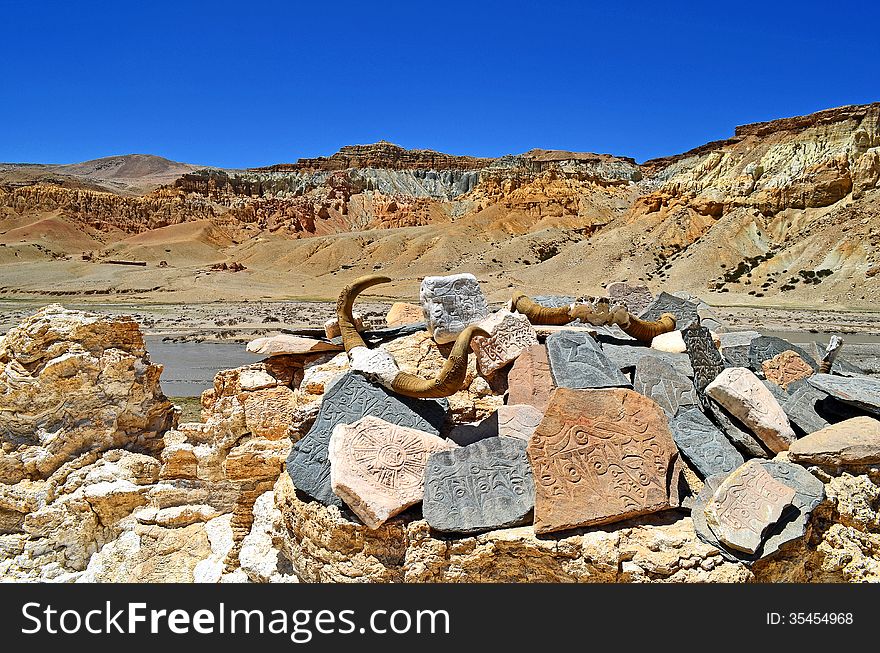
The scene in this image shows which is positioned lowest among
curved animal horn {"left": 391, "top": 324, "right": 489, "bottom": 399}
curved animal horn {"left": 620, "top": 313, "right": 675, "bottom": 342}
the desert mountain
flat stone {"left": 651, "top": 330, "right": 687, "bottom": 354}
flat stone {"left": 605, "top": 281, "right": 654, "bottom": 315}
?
curved animal horn {"left": 391, "top": 324, "right": 489, "bottom": 399}

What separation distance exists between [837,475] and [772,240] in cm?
4338

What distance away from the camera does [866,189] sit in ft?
131

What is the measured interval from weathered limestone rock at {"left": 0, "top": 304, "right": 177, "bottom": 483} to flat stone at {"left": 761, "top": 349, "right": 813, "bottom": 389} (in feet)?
22.6

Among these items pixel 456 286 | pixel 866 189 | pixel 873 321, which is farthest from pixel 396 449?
pixel 866 189

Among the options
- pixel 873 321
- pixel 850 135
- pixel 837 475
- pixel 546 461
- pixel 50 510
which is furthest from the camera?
pixel 850 135

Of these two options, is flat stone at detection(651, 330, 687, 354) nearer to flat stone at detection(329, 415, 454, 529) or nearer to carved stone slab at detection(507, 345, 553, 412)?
carved stone slab at detection(507, 345, 553, 412)

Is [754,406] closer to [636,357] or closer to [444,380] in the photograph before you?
[636,357]

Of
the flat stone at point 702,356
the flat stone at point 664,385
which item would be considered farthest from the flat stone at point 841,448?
the flat stone at point 702,356

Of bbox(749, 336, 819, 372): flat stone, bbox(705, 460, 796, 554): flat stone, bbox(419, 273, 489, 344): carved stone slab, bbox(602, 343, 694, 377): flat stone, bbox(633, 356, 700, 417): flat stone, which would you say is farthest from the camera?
bbox(749, 336, 819, 372): flat stone

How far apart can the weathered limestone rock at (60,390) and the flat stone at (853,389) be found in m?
6.67

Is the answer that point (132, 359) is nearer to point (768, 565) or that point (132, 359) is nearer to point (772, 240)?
point (768, 565)

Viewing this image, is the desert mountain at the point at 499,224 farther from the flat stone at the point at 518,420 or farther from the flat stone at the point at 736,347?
the flat stone at the point at 518,420

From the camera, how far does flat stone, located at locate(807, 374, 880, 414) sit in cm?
472

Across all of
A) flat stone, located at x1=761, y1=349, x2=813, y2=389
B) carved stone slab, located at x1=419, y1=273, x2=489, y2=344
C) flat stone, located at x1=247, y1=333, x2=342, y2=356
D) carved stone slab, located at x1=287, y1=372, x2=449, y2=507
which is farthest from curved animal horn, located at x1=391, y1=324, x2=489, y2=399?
flat stone, located at x1=761, y1=349, x2=813, y2=389
